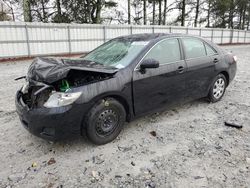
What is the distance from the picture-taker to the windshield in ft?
10.7

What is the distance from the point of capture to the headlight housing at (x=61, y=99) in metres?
2.59

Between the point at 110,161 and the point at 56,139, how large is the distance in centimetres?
73

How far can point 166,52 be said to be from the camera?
3627mm

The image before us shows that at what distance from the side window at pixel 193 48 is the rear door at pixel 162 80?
0.22 metres

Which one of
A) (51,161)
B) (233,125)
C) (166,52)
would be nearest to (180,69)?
(166,52)

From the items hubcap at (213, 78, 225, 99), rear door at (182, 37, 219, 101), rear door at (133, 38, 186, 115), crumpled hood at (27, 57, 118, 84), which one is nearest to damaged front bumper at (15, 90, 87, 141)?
crumpled hood at (27, 57, 118, 84)

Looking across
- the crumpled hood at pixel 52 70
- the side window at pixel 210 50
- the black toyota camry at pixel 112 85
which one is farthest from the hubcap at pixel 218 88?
the crumpled hood at pixel 52 70

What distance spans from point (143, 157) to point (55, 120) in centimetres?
120

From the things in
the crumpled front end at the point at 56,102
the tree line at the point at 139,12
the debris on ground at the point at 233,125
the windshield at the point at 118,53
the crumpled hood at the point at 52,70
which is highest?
the tree line at the point at 139,12

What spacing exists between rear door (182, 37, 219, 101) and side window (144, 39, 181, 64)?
0.72ft

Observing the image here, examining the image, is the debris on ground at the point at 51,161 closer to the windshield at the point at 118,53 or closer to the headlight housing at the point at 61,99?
the headlight housing at the point at 61,99

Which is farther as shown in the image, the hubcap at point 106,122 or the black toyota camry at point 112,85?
the hubcap at point 106,122

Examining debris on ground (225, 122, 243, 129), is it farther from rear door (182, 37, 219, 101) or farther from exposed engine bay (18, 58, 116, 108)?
exposed engine bay (18, 58, 116, 108)

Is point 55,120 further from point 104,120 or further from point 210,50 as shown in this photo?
point 210,50
